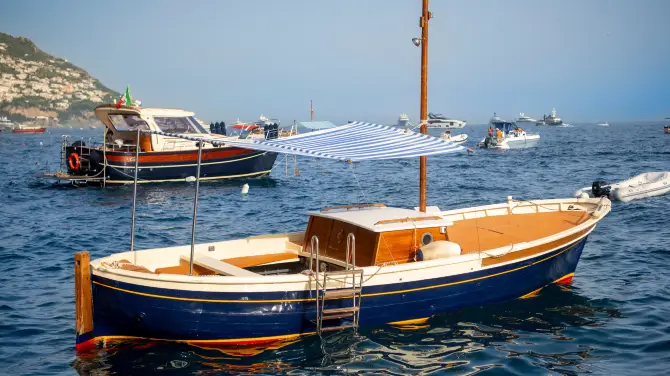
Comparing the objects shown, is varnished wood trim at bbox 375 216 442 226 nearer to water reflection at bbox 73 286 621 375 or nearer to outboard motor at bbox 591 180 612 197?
water reflection at bbox 73 286 621 375

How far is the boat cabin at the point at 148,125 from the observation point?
33.2 m

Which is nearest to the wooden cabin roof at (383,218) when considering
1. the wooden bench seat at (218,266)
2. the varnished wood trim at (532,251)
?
the varnished wood trim at (532,251)

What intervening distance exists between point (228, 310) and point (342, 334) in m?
2.12

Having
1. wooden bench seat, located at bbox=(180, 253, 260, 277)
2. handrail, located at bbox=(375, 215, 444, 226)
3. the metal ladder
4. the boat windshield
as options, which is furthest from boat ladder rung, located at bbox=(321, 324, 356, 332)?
the boat windshield

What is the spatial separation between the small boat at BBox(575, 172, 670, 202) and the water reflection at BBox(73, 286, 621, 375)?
571 inches

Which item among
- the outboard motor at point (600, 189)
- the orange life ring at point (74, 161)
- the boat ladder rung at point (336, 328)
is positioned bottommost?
the boat ladder rung at point (336, 328)

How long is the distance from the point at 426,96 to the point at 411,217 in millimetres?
3415

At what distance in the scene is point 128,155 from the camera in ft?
108

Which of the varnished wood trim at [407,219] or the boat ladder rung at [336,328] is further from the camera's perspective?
the varnished wood trim at [407,219]

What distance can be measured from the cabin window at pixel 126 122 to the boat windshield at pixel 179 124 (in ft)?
2.78

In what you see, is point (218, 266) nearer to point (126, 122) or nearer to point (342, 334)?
point (342, 334)

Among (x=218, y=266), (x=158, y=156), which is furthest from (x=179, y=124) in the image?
(x=218, y=266)

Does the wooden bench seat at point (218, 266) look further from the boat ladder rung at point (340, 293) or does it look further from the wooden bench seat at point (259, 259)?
the boat ladder rung at point (340, 293)

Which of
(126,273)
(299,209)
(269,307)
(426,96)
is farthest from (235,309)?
(299,209)
